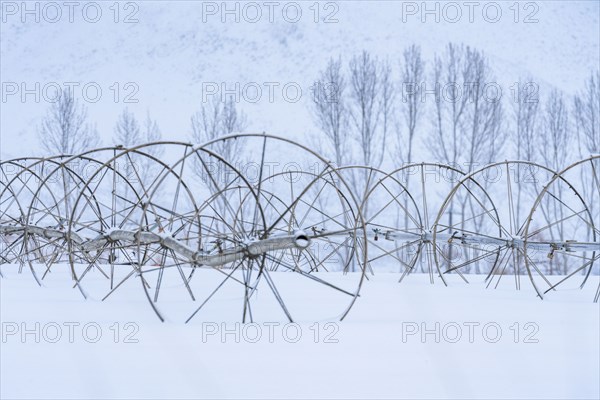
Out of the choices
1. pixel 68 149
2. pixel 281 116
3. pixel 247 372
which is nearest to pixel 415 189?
pixel 281 116

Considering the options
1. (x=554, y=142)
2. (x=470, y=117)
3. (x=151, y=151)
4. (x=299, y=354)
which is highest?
(x=470, y=117)

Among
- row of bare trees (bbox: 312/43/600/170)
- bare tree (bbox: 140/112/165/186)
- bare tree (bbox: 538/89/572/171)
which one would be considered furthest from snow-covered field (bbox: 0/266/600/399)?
bare tree (bbox: 140/112/165/186)

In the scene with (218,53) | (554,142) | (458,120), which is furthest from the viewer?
(218,53)

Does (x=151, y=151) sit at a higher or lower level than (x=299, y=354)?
higher

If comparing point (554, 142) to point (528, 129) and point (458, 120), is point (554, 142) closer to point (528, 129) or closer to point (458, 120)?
point (528, 129)

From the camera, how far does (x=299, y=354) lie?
2.68m

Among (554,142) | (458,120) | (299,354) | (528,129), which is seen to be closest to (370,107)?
(458,120)

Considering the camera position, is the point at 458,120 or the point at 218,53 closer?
the point at 458,120

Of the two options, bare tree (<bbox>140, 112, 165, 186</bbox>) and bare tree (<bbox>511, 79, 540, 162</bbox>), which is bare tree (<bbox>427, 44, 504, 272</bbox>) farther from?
bare tree (<bbox>140, 112, 165, 186</bbox>)

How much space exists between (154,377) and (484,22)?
111ft

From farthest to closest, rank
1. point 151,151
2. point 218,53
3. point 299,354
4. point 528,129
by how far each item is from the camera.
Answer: point 218,53 → point 151,151 → point 528,129 → point 299,354

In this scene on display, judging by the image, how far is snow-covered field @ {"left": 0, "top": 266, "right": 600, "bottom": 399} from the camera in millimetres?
2254

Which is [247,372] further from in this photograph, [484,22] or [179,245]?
[484,22]

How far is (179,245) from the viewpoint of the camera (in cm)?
351
